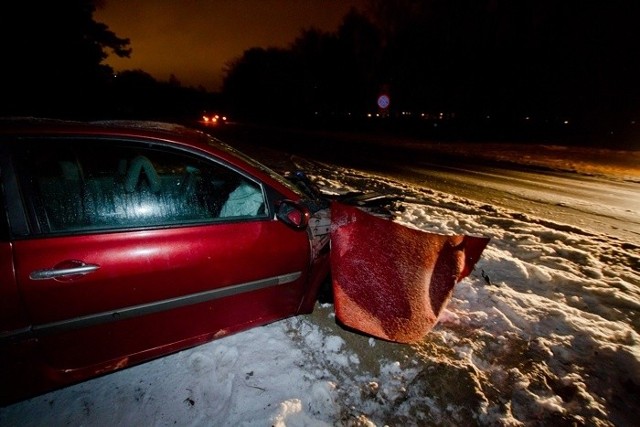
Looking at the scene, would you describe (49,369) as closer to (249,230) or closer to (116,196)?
(116,196)

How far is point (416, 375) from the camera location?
2.46 meters

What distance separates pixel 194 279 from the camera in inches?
82.7

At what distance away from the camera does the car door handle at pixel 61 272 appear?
5.44ft

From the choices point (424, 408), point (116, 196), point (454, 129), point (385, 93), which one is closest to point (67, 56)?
point (385, 93)

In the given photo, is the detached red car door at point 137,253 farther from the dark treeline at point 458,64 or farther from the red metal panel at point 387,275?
the dark treeline at point 458,64

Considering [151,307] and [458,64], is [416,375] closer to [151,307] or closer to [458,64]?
[151,307]

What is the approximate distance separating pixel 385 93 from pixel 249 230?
23.7 m

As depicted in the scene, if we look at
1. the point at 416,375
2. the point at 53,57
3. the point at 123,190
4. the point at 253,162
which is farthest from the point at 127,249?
the point at 53,57

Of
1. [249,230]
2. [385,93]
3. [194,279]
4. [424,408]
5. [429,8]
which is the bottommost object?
[424,408]

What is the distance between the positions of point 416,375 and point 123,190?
2.36 meters

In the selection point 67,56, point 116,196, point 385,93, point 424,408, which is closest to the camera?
point 116,196

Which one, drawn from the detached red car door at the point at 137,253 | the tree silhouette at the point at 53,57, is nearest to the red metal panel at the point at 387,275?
the detached red car door at the point at 137,253

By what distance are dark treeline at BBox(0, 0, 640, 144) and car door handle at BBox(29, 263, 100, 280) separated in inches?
766

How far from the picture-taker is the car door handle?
1.66m
